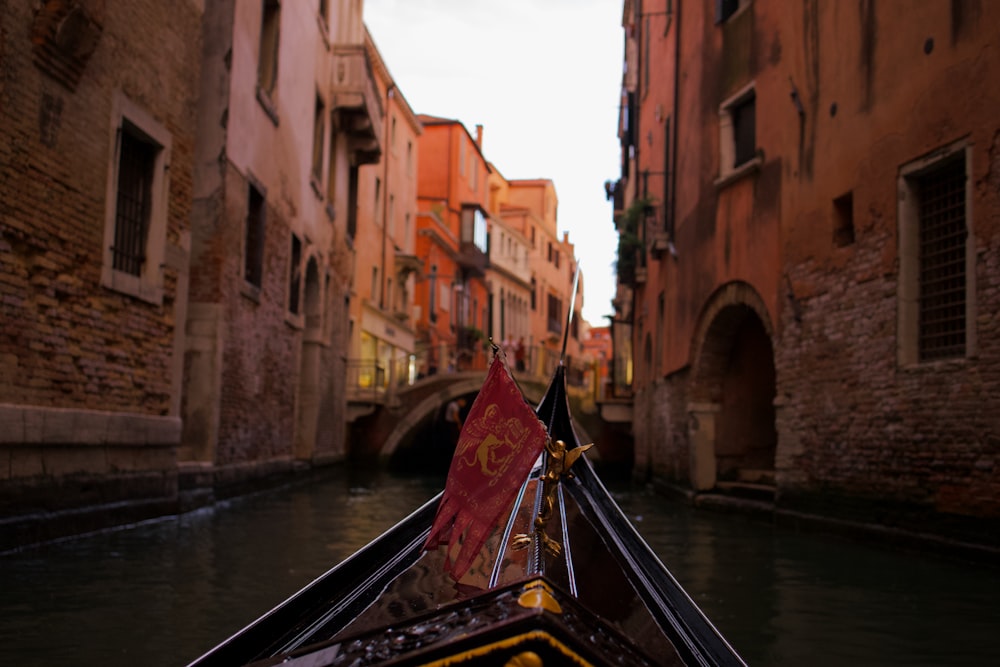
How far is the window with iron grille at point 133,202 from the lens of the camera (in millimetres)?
7598

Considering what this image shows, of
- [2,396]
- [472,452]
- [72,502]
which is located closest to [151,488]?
[72,502]

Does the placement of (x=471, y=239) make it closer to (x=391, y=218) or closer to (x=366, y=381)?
(x=391, y=218)

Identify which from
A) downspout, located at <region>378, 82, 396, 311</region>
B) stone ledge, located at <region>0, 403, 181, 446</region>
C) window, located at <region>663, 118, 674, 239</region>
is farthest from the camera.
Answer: downspout, located at <region>378, 82, 396, 311</region>

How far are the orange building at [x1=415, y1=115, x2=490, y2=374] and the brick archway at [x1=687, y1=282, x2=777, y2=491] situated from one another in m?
17.7

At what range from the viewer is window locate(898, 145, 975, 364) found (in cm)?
707

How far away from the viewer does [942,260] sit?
23.9 ft

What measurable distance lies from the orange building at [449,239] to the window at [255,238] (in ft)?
59.5

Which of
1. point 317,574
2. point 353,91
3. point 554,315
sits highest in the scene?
point 554,315

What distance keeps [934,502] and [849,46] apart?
3.73m

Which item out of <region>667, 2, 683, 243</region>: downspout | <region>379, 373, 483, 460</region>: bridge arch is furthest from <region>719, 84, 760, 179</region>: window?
<region>379, 373, 483, 460</region>: bridge arch

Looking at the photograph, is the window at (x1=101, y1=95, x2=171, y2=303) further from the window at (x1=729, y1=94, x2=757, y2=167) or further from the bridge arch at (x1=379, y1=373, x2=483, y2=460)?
the bridge arch at (x1=379, y1=373, x2=483, y2=460)

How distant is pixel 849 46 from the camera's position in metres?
8.47

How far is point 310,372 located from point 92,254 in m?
8.81

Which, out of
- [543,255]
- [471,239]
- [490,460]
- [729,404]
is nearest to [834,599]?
[490,460]
